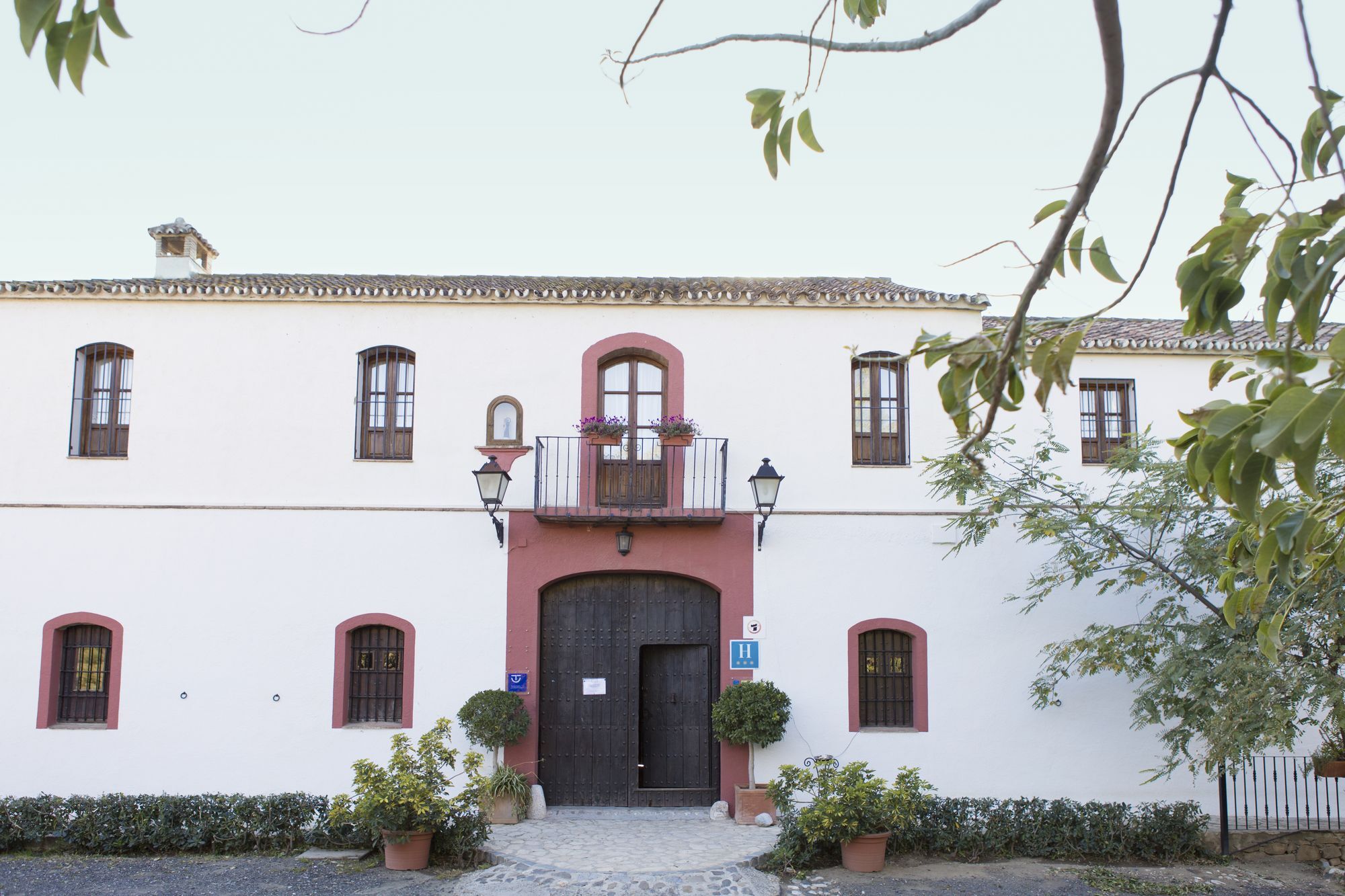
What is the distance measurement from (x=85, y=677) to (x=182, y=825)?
8.67 ft

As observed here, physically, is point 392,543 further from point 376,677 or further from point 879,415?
point 879,415

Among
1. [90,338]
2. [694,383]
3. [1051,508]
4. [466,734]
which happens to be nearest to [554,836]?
[466,734]

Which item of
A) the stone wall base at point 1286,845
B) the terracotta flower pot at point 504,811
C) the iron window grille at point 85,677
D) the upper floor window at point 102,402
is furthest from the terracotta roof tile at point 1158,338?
the iron window grille at point 85,677

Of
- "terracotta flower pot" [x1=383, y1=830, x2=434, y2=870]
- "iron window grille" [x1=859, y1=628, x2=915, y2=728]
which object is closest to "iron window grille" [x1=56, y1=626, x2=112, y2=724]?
"terracotta flower pot" [x1=383, y1=830, x2=434, y2=870]

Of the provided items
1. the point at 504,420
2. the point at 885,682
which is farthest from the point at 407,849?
the point at 885,682

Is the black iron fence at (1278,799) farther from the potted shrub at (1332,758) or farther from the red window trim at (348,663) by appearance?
the red window trim at (348,663)

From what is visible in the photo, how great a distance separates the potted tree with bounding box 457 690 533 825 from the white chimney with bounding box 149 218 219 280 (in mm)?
7986

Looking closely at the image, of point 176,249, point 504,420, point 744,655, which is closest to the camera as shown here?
point 744,655

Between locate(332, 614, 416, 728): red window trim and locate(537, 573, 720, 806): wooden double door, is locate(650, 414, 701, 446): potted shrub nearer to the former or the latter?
locate(537, 573, 720, 806): wooden double door

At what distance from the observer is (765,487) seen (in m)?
12.2

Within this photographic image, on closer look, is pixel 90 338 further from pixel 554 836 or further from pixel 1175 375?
pixel 1175 375

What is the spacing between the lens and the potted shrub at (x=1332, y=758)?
10805 millimetres

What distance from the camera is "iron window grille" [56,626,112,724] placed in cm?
1248

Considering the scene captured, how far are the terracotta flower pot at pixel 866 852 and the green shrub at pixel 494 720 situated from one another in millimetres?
3742
